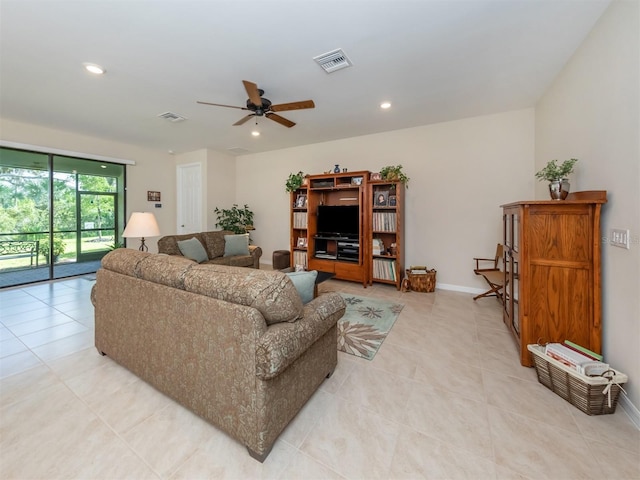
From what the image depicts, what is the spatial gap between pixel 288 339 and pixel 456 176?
394 cm

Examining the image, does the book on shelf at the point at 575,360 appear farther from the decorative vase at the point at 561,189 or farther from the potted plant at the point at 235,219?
the potted plant at the point at 235,219

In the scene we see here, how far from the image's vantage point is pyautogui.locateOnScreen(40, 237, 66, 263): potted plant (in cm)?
474

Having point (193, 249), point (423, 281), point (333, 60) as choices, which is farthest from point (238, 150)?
point (423, 281)

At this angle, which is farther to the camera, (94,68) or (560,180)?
(94,68)

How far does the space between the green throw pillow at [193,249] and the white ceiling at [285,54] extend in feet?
6.33

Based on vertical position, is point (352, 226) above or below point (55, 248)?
above

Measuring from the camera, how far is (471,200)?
4004 millimetres

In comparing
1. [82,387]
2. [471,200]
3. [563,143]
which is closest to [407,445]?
[82,387]

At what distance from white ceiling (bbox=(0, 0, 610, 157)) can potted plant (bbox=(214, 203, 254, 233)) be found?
2.57m

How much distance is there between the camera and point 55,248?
4.86 m

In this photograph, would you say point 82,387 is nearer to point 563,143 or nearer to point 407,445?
point 407,445

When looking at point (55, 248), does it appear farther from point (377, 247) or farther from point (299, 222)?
point (377, 247)

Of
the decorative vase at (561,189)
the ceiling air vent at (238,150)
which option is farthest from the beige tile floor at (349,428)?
the ceiling air vent at (238,150)

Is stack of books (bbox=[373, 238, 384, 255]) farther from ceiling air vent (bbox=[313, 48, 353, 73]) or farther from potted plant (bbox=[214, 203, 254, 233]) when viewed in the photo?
potted plant (bbox=[214, 203, 254, 233])
